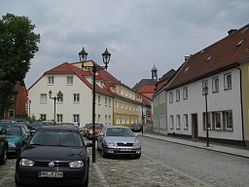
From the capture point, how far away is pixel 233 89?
88.0 feet

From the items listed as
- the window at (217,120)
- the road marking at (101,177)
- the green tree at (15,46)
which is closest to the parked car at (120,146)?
the road marking at (101,177)

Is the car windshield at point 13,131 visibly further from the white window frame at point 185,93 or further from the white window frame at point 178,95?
the white window frame at point 178,95

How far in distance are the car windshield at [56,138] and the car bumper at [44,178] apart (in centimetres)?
170

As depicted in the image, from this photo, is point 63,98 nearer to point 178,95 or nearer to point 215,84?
point 178,95

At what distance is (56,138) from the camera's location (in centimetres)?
1112

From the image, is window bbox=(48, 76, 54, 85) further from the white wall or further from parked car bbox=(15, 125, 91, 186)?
parked car bbox=(15, 125, 91, 186)

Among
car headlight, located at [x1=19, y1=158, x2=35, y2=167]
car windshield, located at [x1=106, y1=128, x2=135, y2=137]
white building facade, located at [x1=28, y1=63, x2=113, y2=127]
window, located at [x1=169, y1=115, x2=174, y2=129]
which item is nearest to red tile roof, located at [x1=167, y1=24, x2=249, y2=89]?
window, located at [x1=169, y1=115, x2=174, y2=129]

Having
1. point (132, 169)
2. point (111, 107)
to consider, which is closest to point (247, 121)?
point (132, 169)

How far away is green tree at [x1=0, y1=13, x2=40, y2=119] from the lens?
1727 inches

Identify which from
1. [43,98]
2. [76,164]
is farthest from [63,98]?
[76,164]

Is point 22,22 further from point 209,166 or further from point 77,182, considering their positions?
point 77,182

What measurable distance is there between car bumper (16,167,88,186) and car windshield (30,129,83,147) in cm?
170

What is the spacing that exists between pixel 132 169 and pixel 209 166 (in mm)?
3200

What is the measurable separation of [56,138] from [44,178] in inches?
88.0
